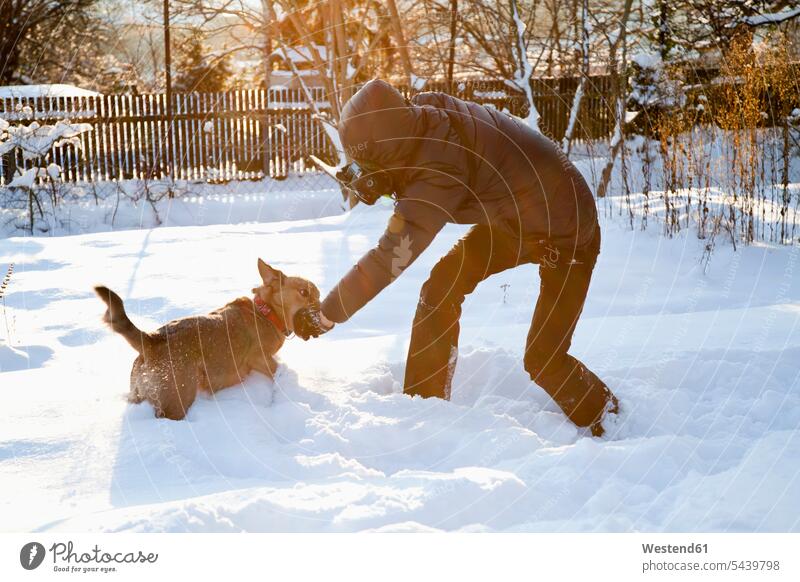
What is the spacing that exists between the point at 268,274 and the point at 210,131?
12.8 m

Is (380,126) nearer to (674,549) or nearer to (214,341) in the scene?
(214,341)

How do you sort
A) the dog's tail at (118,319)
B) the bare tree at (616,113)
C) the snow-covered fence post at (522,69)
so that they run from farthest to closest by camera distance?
1. the snow-covered fence post at (522,69)
2. the bare tree at (616,113)
3. the dog's tail at (118,319)

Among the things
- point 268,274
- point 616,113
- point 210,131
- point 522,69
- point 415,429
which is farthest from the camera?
point 210,131

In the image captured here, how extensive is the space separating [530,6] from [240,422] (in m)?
15.0

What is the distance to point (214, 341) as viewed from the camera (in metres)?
4.83

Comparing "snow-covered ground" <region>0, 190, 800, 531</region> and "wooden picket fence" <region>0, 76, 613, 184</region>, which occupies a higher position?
"wooden picket fence" <region>0, 76, 613, 184</region>

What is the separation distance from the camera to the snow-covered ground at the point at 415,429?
3.42 meters

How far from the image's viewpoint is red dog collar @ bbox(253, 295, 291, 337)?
5.18 m

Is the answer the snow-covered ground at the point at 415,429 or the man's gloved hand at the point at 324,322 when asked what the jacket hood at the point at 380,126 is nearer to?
the man's gloved hand at the point at 324,322

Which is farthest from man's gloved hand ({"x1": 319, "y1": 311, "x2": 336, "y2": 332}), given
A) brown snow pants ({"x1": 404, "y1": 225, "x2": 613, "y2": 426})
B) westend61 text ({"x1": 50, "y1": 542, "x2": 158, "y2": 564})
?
westend61 text ({"x1": 50, "y1": 542, "x2": 158, "y2": 564})

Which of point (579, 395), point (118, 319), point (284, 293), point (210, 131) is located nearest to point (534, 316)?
point (579, 395)

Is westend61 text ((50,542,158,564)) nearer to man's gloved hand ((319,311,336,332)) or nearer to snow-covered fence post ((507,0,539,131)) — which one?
man's gloved hand ((319,311,336,332))

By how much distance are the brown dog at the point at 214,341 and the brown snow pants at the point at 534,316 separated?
2.53ft

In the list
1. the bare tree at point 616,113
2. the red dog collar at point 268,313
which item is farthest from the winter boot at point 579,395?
the bare tree at point 616,113
